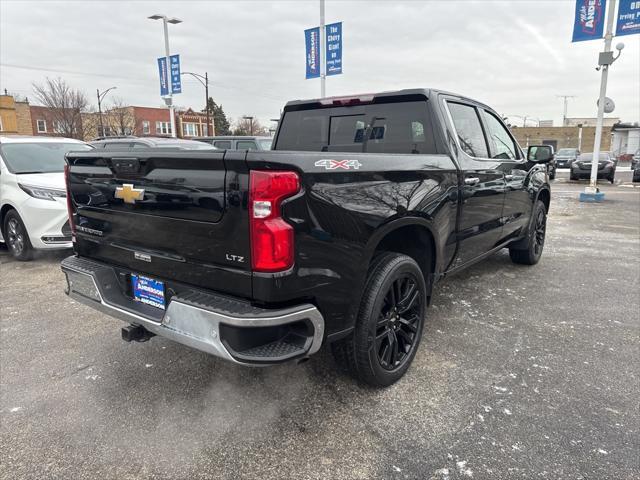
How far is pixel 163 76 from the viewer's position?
19.2m

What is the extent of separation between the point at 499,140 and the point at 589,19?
9.91 metres

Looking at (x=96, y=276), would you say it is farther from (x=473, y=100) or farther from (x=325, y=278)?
(x=473, y=100)

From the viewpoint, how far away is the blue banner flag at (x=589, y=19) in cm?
1150

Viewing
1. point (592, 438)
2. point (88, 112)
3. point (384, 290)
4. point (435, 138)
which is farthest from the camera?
point (88, 112)

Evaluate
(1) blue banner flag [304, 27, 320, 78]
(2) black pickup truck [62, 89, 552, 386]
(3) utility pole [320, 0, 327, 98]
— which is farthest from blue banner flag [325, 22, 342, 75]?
(2) black pickup truck [62, 89, 552, 386]

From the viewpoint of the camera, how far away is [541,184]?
18.7ft

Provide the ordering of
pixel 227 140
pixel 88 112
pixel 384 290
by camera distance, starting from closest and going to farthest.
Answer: pixel 384 290, pixel 227 140, pixel 88 112

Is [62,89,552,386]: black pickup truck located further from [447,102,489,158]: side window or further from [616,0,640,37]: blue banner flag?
[616,0,640,37]: blue banner flag

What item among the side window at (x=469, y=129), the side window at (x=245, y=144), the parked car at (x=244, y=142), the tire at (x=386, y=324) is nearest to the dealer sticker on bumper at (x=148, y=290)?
the tire at (x=386, y=324)

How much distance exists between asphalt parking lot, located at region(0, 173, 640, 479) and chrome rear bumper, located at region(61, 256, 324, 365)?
0.60 metres

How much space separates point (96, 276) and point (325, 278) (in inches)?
60.8

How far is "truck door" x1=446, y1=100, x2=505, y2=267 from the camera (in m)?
3.68

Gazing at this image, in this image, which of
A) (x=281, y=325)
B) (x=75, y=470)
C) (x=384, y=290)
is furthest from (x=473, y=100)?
(x=75, y=470)

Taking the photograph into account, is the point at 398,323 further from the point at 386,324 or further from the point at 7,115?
the point at 7,115
